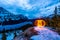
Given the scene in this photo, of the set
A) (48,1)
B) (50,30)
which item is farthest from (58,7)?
(50,30)

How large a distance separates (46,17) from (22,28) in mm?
270

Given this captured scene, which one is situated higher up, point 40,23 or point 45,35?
point 40,23

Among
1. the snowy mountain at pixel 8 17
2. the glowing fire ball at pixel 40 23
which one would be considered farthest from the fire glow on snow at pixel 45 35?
the snowy mountain at pixel 8 17

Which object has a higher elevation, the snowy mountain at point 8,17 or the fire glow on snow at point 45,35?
the snowy mountain at point 8,17

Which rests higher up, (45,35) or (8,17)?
(8,17)

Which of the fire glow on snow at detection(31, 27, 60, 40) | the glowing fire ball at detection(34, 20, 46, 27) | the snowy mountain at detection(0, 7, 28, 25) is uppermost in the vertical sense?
the snowy mountain at detection(0, 7, 28, 25)

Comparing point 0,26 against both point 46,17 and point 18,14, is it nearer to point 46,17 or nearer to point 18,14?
point 18,14

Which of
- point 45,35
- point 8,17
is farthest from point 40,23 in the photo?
point 8,17

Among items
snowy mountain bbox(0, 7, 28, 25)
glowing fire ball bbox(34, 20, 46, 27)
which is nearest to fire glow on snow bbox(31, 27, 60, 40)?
glowing fire ball bbox(34, 20, 46, 27)

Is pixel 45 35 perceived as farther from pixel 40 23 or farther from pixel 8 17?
pixel 8 17

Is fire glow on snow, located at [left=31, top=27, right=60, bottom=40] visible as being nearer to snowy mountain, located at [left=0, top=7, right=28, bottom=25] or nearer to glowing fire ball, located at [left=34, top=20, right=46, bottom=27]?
glowing fire ball, located at [left=34, top=20, right=46, bottom=27]

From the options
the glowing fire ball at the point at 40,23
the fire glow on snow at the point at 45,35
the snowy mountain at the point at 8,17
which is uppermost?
the snowy mountain at the point at 8,17

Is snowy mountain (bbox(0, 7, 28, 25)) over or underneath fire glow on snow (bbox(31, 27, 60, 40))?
over

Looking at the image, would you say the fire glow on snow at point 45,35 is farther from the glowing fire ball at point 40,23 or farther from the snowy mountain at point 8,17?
the snowy mountain at point 8,17
